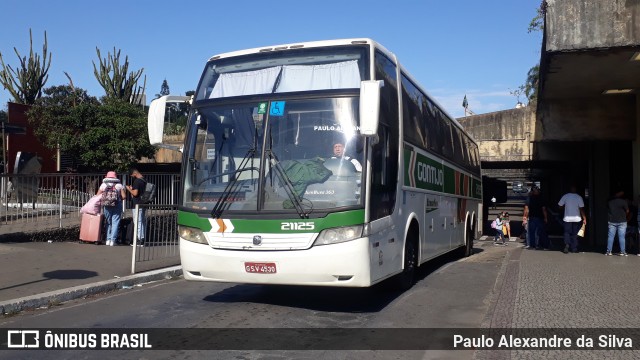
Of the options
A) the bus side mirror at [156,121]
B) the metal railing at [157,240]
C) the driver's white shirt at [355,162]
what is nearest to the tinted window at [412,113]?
the driver's white shirt at [355,162]

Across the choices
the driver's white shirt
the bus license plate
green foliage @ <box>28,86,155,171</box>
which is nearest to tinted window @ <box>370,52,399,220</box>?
the driver's white shirt

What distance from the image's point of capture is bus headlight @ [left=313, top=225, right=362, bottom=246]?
7016 mm

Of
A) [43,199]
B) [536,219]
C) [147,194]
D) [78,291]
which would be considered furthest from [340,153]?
[536,219]

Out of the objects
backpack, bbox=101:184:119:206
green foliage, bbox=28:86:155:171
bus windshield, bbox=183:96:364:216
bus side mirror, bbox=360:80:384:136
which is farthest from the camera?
green foliage, bbox=28:86:155:171

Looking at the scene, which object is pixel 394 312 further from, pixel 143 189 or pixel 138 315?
pixel 143 189

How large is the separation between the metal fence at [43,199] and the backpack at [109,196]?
116cm

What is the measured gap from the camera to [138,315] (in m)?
7.47

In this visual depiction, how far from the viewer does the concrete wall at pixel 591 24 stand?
10.6 meters

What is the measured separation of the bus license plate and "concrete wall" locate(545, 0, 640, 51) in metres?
7.22

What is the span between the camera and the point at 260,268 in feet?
23.7

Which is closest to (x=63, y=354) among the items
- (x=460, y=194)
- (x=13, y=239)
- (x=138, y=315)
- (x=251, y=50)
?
(x=138, y=315)

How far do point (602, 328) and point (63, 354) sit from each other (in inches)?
223

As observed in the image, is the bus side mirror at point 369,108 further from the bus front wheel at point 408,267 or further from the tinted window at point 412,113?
the bus front wheel at point 408,267

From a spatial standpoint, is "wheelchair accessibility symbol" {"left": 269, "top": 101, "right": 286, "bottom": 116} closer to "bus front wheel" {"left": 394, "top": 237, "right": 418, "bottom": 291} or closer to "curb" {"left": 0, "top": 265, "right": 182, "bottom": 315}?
"bus front wheel" {"left": 394, "top": 237, "right": 418, "bottom": 291}
